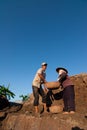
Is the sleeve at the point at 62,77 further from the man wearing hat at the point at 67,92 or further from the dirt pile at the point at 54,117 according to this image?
the dirt pile at the point at 54,117

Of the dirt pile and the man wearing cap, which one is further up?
the man wearing cap

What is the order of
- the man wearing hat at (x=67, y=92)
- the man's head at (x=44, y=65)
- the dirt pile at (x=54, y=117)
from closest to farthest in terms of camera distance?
the dirt pile at (x=54, y=117) < the man wearing hat at (x=67, y=92) < the man's head at (x=44, y=65)

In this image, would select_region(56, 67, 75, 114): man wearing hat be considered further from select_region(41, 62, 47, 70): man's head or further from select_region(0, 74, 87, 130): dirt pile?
select_region(41, 62, 47, 70): man's head

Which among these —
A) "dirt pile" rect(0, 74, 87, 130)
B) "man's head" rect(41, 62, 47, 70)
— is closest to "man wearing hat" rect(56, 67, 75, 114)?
"dirt pile" rect(0, 74, 87, 130)

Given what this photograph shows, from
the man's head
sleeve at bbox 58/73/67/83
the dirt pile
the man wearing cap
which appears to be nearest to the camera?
the dirt pile

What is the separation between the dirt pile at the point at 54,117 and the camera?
640 cm

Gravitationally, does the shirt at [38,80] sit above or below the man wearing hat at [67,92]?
above

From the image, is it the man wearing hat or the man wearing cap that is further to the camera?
the man wearing cap

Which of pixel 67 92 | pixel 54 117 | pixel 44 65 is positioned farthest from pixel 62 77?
pixel 54 117

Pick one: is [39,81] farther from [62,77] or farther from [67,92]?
[67,92]

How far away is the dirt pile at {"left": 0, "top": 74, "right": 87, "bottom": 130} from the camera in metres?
6.40

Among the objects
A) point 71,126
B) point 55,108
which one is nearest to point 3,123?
point 55,108

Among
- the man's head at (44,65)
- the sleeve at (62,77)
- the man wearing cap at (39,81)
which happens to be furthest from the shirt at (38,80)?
the sleeve at (62,77)

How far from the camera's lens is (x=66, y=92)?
7559 mm
